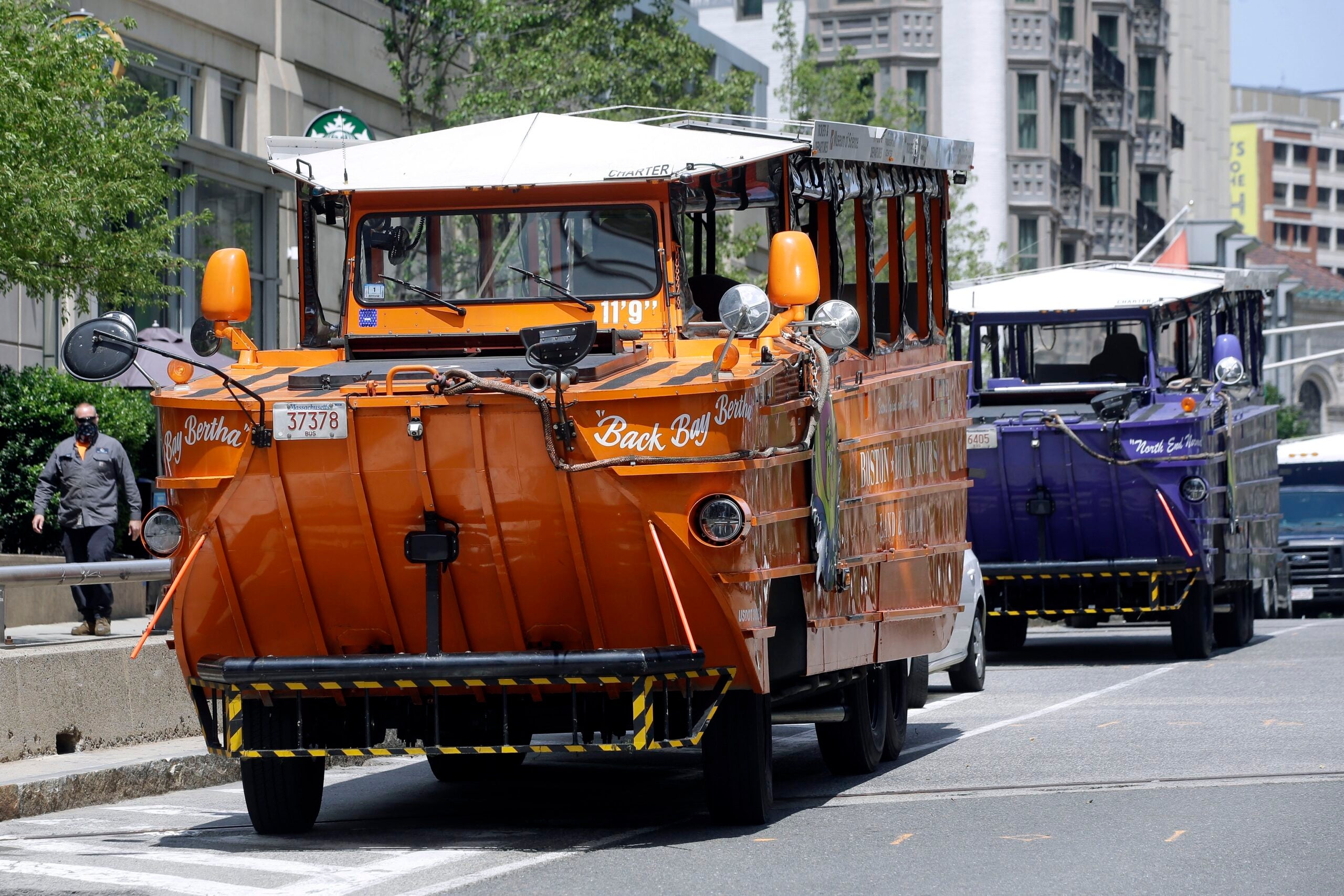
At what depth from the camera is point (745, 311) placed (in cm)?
888

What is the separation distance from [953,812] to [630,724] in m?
1.88

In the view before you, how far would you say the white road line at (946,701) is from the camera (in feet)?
51.5

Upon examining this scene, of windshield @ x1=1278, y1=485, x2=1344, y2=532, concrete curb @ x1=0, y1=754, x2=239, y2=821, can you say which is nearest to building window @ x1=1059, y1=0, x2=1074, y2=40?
windshield @ x1=1278, y1=485, x2=1344, y2=532

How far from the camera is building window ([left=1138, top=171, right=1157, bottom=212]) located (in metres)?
73.4

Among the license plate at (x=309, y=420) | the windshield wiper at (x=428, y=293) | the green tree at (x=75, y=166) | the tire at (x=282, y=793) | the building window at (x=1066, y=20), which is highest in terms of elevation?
the building window at (x=1066, y=20)

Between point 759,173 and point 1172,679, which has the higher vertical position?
point 759,173

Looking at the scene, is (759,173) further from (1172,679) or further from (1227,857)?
(1172,679)

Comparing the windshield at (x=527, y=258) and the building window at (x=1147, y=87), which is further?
the building window at (x=1147, y=87)

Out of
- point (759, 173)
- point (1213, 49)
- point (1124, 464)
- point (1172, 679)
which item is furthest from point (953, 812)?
point (1213, 49)

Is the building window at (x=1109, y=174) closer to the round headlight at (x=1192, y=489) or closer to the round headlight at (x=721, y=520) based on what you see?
the round headlight at (x=1192, y=489)

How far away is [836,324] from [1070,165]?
5573 centimetres

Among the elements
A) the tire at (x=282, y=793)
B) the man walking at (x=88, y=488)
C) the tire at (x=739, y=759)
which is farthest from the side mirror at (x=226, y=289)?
the man walking at (x=88, y=488)

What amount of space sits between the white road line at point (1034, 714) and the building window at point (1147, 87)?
183 ft

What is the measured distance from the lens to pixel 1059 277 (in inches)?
838
